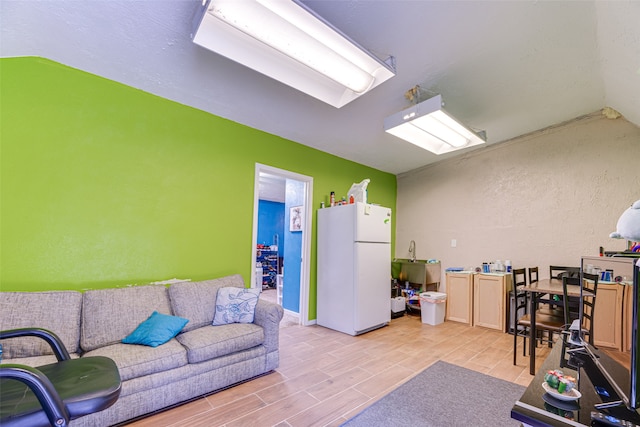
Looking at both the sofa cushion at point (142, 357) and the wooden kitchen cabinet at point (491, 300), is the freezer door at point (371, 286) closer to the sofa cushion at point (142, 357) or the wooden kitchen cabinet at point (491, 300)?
the wooden kitchen cabinet at point (491, 300)

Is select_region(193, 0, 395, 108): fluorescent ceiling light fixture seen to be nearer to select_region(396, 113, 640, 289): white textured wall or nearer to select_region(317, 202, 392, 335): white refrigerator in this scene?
select_region(317, 202, 392, 335): white refrigerator

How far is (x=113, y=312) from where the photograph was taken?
225cm

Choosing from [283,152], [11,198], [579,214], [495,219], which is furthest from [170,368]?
[579,214]

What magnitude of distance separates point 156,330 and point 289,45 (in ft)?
7.54

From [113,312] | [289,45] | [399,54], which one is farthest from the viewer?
[399,54]

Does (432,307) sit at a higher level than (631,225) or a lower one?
lower

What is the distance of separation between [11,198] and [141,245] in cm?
93

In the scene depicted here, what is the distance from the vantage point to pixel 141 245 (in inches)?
105

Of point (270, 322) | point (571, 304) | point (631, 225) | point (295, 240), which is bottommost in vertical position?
point (270, 322)

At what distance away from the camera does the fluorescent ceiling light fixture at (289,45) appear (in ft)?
5.44

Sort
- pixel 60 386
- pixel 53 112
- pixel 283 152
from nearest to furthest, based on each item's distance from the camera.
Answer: pixel 60 386, pixel 53 112, pixel 283 152

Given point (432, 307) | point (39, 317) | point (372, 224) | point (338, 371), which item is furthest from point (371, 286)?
point (39, 317)

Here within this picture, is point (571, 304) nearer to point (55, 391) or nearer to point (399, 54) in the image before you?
point (399, 54)

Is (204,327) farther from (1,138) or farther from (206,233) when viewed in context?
(1,138)
